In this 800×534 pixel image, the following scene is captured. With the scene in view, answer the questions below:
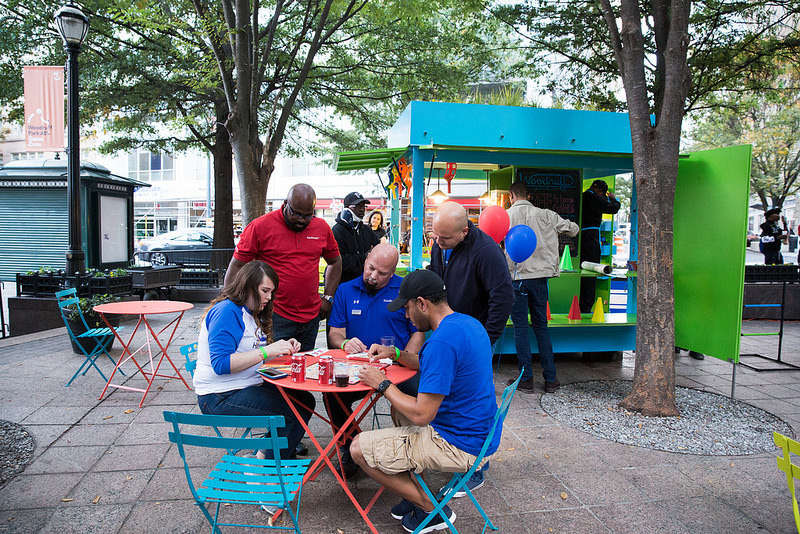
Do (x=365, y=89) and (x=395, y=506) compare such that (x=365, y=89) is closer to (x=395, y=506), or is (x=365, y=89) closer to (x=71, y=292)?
(x=71, y=292)

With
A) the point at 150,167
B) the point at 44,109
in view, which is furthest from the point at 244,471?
the point at 150,167

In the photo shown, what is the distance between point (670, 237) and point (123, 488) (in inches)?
184

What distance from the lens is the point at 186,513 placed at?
115 inches

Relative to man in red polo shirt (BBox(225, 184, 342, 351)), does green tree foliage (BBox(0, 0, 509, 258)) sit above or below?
above

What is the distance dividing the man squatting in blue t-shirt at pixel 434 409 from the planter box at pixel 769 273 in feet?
31.6

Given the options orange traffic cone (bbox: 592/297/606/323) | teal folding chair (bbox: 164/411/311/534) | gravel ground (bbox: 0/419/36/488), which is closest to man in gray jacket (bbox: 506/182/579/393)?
orange traffic cone (bbox: 592/297/606/323)

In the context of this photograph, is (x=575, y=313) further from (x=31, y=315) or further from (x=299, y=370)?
(x=31, y=315)

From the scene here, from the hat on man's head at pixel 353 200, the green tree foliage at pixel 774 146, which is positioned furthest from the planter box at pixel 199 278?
the green tree foliage at pixel 774 146

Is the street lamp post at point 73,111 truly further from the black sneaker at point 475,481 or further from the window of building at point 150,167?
the window of building at point 150,167

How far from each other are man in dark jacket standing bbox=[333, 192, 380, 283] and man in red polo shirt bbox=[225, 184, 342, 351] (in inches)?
38.6

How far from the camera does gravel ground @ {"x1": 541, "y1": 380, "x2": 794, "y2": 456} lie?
160 inches

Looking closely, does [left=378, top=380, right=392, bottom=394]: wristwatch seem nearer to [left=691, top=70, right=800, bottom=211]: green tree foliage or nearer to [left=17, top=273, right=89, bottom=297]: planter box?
[left=17, top=273, right=89, bottom=297]: planter box

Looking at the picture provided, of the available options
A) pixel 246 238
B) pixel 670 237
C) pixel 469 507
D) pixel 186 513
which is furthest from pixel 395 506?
pixel 670 237

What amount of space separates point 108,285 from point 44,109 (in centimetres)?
277
